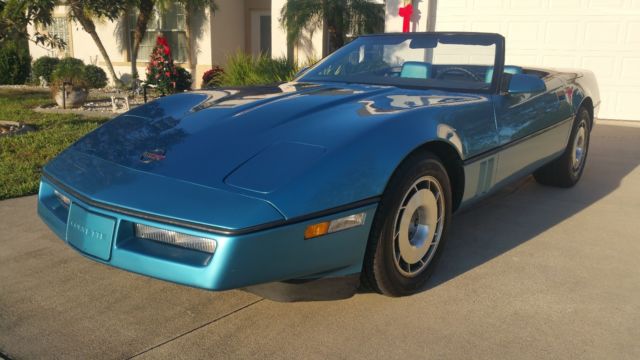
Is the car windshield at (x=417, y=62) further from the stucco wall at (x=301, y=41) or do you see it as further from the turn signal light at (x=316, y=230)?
the stucco wall at (x=301, y=41)

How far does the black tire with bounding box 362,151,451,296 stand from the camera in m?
2.56

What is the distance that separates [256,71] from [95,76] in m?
6.21

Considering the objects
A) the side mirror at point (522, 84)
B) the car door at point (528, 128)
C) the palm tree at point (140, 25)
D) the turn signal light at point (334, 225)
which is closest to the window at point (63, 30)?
the palm tree at point (140, 25)

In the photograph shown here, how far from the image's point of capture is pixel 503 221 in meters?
4.23

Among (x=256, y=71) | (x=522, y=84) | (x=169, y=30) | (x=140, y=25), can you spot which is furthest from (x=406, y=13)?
(x=140, y=25)

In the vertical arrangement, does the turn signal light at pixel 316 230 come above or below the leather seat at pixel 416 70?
below

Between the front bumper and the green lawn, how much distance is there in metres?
2.89

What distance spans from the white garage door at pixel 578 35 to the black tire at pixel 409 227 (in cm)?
710

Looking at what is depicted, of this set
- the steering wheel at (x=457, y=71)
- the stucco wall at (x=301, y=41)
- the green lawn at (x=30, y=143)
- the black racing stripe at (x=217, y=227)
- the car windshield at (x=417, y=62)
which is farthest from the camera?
the stucco wall at (x=301, y=41)

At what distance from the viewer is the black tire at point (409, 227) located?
8.41 ft

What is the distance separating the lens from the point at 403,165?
8.82 feet

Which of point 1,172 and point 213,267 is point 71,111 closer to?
point 1,172

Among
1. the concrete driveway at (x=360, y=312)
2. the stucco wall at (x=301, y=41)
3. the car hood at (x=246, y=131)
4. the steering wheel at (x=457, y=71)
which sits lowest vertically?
the concrete driveway at (x=360, y=312)

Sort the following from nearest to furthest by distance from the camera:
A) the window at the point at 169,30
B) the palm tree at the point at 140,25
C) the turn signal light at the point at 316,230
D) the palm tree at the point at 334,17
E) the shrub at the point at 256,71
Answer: the turn signal light at the point at 316,230 < the shrub at the point at 256,71 < the palm tree at the point at 334,17 < the palm tree at the point at 140,25 < the window at the point at 169,30
